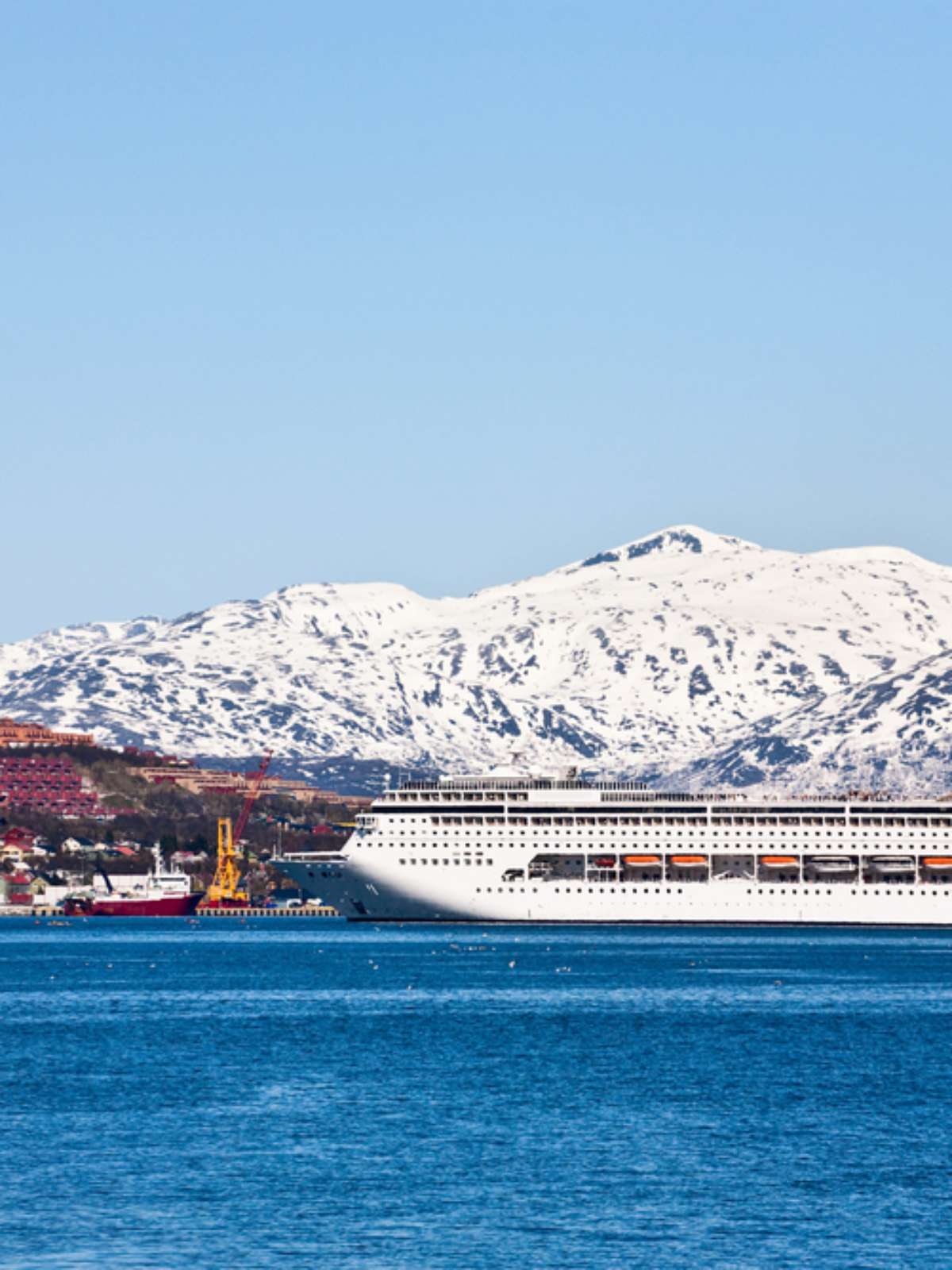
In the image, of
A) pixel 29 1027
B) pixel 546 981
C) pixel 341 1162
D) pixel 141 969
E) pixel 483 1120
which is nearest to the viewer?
pixel 341 1162

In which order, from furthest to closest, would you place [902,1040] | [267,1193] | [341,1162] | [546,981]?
[546,981] → [902,1040] → [341,1162] → [267,1193]

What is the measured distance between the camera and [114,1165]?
6906 centimetres

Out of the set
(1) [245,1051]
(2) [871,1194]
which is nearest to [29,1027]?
(1) [245,1051]

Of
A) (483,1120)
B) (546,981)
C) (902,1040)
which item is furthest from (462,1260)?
(546,981)

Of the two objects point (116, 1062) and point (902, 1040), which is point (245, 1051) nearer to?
point (116, 1062)

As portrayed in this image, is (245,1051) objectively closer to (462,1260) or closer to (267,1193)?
(267,1193)

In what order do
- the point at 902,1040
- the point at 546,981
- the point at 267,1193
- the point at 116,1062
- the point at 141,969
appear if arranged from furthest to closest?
the point at 141,969 < the point at 546,981 < the point at 902,1040 < the point at 116,1062 < the point at 267,1193

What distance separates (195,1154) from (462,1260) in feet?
50.0

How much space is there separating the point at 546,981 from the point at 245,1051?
40888 mm

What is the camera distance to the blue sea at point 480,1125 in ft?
195

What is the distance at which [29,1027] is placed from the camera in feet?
369

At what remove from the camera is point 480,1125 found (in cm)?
7719

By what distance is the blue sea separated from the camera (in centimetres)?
5950

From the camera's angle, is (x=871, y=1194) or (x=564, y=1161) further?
(x=564, y=1161)
